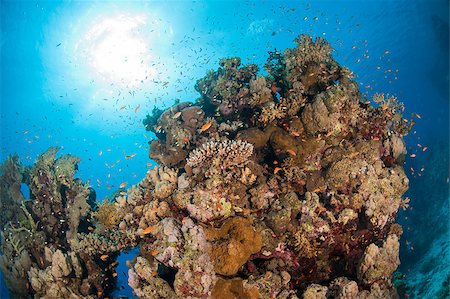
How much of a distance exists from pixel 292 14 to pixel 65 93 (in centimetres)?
3229

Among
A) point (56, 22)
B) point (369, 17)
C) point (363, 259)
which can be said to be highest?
point (369, 17)

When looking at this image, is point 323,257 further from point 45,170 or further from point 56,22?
point 56,22

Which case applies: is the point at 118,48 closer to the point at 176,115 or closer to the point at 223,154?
the point at 176,115

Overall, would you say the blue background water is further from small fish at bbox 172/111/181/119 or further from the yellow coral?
the yellow coral

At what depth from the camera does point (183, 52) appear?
1571 inches

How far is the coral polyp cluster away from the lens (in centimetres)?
600

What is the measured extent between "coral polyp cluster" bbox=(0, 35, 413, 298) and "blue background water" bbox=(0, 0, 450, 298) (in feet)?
33.5

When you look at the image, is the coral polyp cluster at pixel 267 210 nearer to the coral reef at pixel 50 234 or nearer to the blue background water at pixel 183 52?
the coral reef at pixel 50 234

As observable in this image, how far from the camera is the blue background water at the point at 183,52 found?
86.2 ft

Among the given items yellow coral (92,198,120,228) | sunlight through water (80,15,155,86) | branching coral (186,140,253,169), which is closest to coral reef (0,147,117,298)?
yellow coral (92,198,120,228)

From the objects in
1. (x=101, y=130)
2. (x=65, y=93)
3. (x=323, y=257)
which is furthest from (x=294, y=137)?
(x=101, y=130)

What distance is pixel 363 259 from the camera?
6062 millimetres

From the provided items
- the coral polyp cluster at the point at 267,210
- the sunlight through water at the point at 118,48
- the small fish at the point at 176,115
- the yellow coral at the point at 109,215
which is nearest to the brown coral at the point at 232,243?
the coral polyp cluster at the point at 267,210

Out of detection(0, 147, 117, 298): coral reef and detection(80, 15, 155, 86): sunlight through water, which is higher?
detection(80, 15, 155, 86): sunlight through water
